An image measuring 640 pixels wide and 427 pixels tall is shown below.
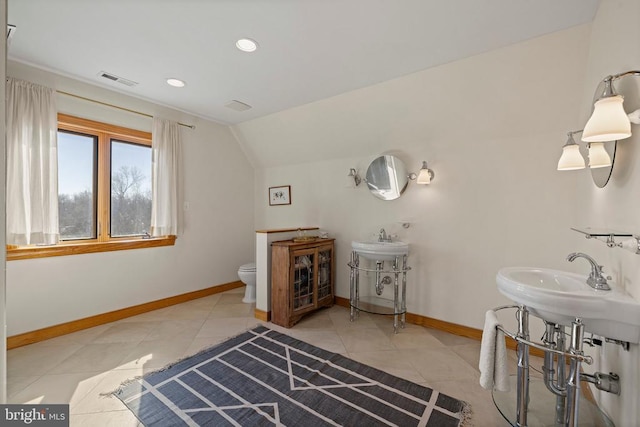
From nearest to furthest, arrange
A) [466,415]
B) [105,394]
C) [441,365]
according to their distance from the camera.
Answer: [466,415] → [105,394] → [441,365]

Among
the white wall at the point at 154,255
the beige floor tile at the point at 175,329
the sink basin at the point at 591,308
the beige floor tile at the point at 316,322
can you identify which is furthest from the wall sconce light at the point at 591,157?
the white wall at the point at 154,255

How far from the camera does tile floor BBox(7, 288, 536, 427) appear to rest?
162 cm

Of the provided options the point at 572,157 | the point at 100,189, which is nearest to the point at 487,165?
the point at 572,157

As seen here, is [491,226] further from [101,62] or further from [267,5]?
[101,62]

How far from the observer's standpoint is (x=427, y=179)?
261 cm

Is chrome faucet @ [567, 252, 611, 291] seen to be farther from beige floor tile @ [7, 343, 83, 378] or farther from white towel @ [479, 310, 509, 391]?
beige floor tile @ [7, 343, 83, 378]

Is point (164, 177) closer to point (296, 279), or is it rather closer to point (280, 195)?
point (280, 195)

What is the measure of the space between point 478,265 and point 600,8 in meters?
1.93

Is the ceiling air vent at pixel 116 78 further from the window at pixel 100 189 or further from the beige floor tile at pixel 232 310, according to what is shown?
the beige floor tile at pixel 232 310

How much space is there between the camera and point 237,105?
9.93 ft

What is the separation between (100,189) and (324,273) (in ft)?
8.41

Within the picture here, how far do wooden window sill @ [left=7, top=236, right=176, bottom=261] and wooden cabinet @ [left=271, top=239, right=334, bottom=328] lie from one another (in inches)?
57.1

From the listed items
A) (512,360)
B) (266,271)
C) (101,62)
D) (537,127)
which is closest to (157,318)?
(266,271)

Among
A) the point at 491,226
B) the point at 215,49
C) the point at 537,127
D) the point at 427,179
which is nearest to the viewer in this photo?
the point at 215,49
